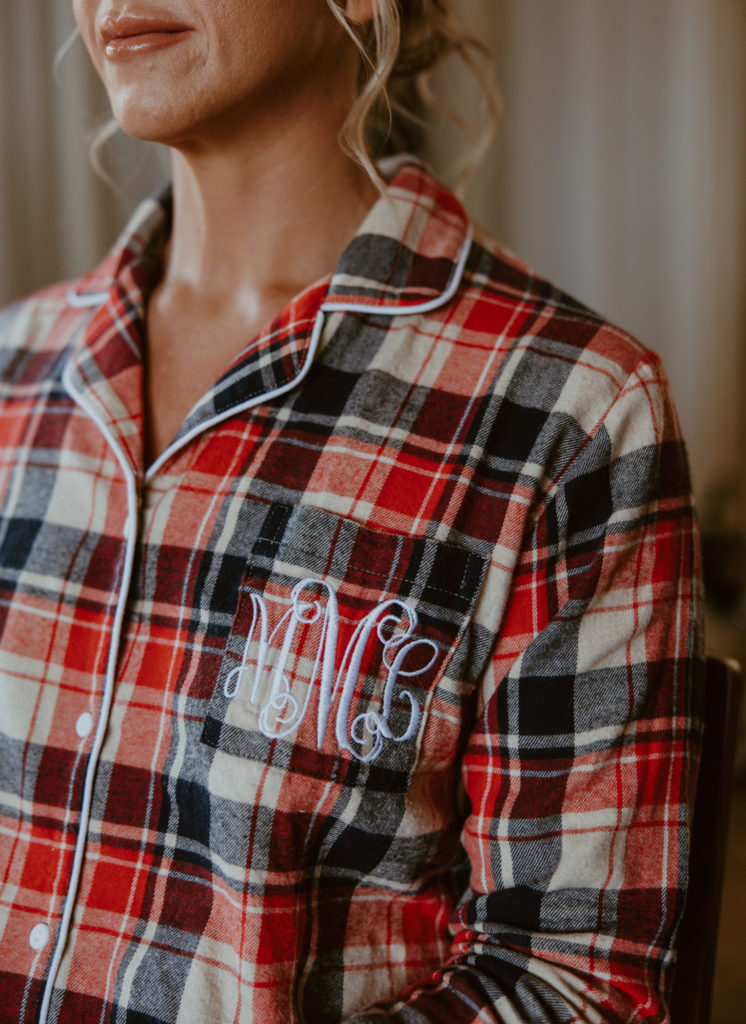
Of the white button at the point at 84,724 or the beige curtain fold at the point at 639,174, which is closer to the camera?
the white button at the point at 84,724

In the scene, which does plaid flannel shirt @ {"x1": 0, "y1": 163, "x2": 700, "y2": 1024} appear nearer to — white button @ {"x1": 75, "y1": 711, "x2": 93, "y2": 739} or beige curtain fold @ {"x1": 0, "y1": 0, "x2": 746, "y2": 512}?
white button @ {"x1": 75, "y1": 711, "x2": 93, "y2": 739}

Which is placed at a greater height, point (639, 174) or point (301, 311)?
point (639, 174)

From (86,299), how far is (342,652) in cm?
56

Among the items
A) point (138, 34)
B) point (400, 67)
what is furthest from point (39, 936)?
point (400, 67)

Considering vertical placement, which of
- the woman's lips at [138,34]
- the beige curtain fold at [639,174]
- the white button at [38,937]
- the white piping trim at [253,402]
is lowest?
the white button at [38,937]

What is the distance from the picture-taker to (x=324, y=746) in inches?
32.9

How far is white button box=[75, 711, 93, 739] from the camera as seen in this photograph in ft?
2.95

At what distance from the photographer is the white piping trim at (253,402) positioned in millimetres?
912

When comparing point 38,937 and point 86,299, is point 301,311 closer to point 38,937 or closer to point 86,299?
point 86,299

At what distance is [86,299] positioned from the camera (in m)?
1.14

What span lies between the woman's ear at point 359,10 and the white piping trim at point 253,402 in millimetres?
264

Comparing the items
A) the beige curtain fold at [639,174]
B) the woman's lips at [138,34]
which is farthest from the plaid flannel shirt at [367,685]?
the beige curtain fold at [639,174]

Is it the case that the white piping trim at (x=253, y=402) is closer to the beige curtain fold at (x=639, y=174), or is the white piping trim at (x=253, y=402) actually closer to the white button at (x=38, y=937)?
the white button at (x=38, y=937)

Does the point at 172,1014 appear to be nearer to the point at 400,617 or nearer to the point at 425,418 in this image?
the point at 400,617
